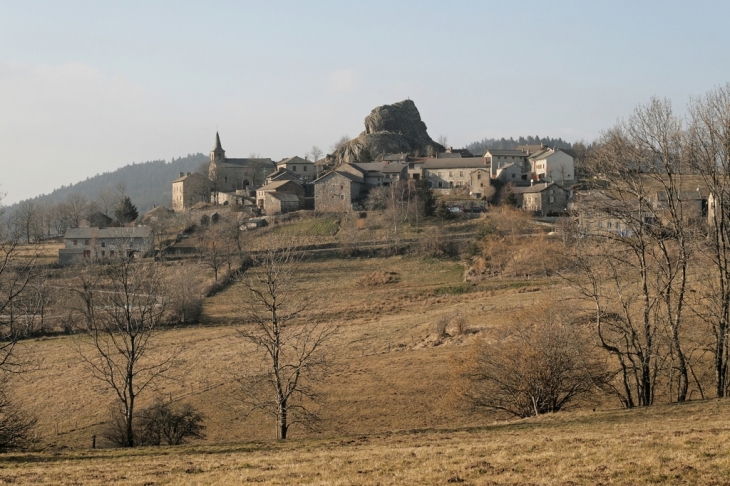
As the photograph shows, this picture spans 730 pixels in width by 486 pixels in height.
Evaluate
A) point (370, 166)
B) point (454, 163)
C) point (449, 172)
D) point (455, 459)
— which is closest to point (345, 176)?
point (370, 166)

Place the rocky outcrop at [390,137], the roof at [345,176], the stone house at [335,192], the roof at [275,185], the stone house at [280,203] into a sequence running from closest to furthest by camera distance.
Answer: the stone house at [335,192], the roof at [345,176], the stone house at [280,203], the roof at [275,185], the rocky outcrop at [390,137]

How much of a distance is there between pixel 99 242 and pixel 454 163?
46.9 meters

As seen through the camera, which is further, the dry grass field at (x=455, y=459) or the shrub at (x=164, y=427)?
the shrub at (x=164, y=427)

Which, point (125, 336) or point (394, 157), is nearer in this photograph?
point (125, 336)

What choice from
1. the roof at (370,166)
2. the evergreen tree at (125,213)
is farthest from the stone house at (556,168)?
the evergreen tree at (125,213)

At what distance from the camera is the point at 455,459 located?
13.0 m

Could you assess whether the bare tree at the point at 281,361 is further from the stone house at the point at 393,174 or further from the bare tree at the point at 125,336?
the stone house at the point at 393,174

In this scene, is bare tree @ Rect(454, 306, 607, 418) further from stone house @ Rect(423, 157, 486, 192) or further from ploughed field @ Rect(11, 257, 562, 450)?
stone house @ Rect(423, 157, 486, 192)

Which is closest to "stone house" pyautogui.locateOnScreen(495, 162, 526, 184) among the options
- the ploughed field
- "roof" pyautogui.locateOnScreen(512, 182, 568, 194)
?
"roof" pyautogui.locateOnScreen(512, 182, 568, 194)

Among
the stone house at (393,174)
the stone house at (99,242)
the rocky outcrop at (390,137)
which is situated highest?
the rocky outcrop at (390,137)

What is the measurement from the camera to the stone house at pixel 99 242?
71.3 metres

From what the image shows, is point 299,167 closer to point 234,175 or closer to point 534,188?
point 234,175

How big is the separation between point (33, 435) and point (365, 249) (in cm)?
4483

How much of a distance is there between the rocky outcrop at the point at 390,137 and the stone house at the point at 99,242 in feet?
137
